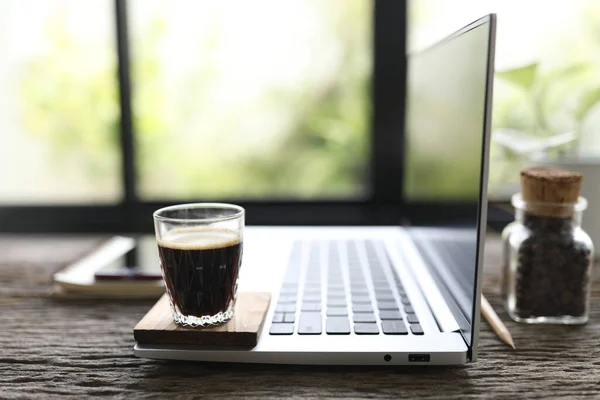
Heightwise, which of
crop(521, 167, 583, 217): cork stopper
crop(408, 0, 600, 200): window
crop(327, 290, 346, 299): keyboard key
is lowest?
crop(327, 290, 346, 299): keyboard key

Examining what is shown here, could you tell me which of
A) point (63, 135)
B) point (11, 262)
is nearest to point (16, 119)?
point (63, 135)

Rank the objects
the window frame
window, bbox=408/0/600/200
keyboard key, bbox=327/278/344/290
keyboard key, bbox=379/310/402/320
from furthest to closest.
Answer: the window frame → window, bbox=408/0/600/200 → keyboard key, bbox=327/278/344/290 → keyboard key, bbox=379/310/402/320

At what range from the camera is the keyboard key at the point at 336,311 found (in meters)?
0.69

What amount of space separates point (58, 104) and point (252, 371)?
0.95 metres

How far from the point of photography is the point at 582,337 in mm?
705

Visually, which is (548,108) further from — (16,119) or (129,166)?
(16,119)

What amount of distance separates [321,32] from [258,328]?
0.85 meters

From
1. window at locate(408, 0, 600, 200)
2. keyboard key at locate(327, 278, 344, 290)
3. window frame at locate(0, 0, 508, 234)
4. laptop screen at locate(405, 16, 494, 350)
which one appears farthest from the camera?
window frame at locate(0, 0, 508, 234)

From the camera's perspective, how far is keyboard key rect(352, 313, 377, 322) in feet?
2.19

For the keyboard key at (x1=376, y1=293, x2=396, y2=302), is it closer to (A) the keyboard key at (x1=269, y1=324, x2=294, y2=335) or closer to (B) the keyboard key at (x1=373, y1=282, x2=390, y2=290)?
(B) the keyboard key at (x1=373, y1=282, x2=390, y2=290)

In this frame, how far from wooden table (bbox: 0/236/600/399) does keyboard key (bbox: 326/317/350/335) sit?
1.6 inches

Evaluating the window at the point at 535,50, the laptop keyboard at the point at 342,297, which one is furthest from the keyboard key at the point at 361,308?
the window at the point at 535,50

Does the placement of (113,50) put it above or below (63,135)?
above

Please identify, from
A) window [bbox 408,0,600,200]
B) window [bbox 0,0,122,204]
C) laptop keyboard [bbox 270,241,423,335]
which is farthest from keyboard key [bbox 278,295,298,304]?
window [bbox 0,0,122,204]
